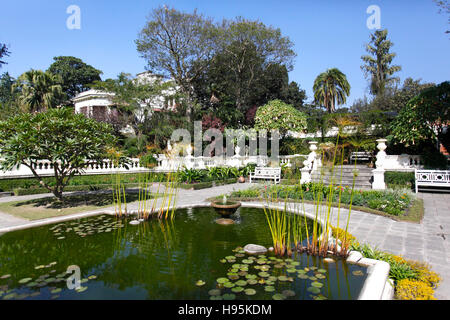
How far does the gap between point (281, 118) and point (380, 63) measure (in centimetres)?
1996

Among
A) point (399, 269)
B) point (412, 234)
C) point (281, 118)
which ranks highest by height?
point (281, 118)

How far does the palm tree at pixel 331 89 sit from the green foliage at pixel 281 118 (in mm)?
12000

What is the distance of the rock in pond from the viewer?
16.2 feet

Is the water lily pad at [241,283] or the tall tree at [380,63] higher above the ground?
the tall tree at [380,63]

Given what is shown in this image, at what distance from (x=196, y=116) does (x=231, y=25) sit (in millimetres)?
8477

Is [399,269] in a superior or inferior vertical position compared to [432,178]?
inferior

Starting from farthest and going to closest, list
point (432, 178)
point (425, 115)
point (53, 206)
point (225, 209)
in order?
point (425, 115), point (432, 178), point (53, 206), point (225, 209)

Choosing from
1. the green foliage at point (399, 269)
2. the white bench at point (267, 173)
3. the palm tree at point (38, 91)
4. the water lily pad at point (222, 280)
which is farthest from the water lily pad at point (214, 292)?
the palm tree at point (38, 91)

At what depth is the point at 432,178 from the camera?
36.8 feet

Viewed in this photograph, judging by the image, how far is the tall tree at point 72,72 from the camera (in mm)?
40500

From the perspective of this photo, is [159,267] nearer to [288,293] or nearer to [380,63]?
[288,293]

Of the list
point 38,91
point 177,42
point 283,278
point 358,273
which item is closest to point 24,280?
point 283,278

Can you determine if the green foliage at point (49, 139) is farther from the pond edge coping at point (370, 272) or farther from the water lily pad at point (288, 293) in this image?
the water lily pad at point (288, 293)

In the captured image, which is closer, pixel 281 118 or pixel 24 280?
pixel 24 280
